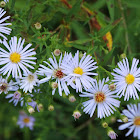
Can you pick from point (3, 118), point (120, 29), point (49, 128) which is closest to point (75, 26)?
point (120, 29)

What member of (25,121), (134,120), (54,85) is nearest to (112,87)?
(54,85)

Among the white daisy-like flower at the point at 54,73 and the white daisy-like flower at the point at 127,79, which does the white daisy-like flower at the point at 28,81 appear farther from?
the white daisy-like flower at the point at 127,79

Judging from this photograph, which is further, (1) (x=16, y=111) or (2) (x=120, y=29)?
(1) (x=16, y=111)

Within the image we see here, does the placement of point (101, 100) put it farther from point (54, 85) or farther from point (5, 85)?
point (5, 85)

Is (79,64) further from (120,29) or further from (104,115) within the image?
(120,29)

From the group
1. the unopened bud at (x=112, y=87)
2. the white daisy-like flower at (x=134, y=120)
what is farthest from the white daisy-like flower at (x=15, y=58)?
the white daisy-like flower at (x=134, y=120)

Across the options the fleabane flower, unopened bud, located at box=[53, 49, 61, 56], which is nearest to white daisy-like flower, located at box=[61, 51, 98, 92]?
unopened bud, located at box=[53, 49, 61, 56]
